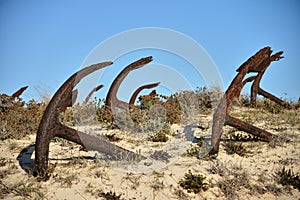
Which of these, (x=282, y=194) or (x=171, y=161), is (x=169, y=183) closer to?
(x=171, y=161)

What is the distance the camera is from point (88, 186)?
3.21 m

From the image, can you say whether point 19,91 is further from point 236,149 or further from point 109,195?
point 236,149

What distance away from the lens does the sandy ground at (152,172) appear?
313 centimetres

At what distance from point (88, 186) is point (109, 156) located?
2.94 ft

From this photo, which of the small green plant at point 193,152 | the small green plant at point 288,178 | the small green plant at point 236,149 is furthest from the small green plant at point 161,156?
the small green plant at point 288,178

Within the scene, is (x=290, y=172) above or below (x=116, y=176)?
above

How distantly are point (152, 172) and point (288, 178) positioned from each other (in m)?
1.74

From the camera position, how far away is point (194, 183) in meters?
3.20

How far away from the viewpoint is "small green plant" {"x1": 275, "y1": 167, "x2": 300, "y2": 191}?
333 centimetres

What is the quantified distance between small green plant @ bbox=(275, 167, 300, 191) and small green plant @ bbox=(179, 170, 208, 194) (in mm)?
1007

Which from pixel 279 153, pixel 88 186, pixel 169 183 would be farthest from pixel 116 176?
pixel 279 153

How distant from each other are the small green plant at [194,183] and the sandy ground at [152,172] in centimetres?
6

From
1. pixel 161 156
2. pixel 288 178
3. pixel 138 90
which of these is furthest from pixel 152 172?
pixel 138 90

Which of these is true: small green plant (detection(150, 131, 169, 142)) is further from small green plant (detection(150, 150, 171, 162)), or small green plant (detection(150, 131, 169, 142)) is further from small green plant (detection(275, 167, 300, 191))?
small green plant (detection(275, 167, 300, 191))
